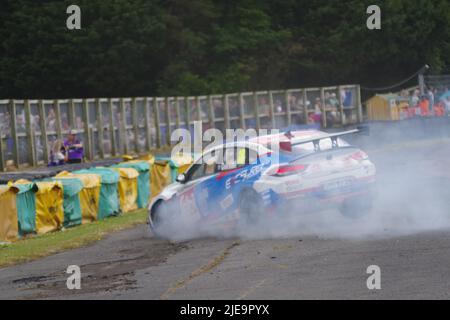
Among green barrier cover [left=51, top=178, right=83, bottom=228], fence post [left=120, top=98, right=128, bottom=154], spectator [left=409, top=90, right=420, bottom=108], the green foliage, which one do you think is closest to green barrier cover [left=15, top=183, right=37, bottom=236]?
green barrier cover [left=51, top=178, right=83, bottom=228]

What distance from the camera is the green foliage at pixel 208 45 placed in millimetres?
52750

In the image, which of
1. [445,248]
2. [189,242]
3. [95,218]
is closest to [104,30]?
[95,218]

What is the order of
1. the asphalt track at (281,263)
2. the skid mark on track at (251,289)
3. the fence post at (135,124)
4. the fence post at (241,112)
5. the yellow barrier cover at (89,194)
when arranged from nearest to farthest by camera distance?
the skid mark on track at (251,289)
the asphalt track at (281,263)
the yellow barrier cover at (89,194)
the fence post at (135,124)
the fence post at (241,112)

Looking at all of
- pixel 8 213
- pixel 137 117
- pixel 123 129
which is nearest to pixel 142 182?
pixel 8 213

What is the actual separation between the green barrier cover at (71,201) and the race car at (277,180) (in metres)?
5.44

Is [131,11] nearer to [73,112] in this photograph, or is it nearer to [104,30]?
[104,30]

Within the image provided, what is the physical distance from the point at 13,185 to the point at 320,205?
709 centimetres

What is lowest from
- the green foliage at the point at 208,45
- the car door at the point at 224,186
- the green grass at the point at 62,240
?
the green grass at the point at 62,240

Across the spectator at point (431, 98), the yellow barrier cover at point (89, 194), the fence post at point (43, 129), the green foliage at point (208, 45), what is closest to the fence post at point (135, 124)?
the fence post at point (43, 129)

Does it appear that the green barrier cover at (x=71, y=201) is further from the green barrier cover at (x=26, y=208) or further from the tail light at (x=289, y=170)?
the tail light at (x=289, y=170)

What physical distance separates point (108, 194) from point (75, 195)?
1397mm

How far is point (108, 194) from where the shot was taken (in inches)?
885

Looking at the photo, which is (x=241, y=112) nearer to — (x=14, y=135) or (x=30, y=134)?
(x=30, y=134)

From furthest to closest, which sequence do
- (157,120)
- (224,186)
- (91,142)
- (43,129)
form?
(157,120) < (91,142) < (43,129) < (224,186)
